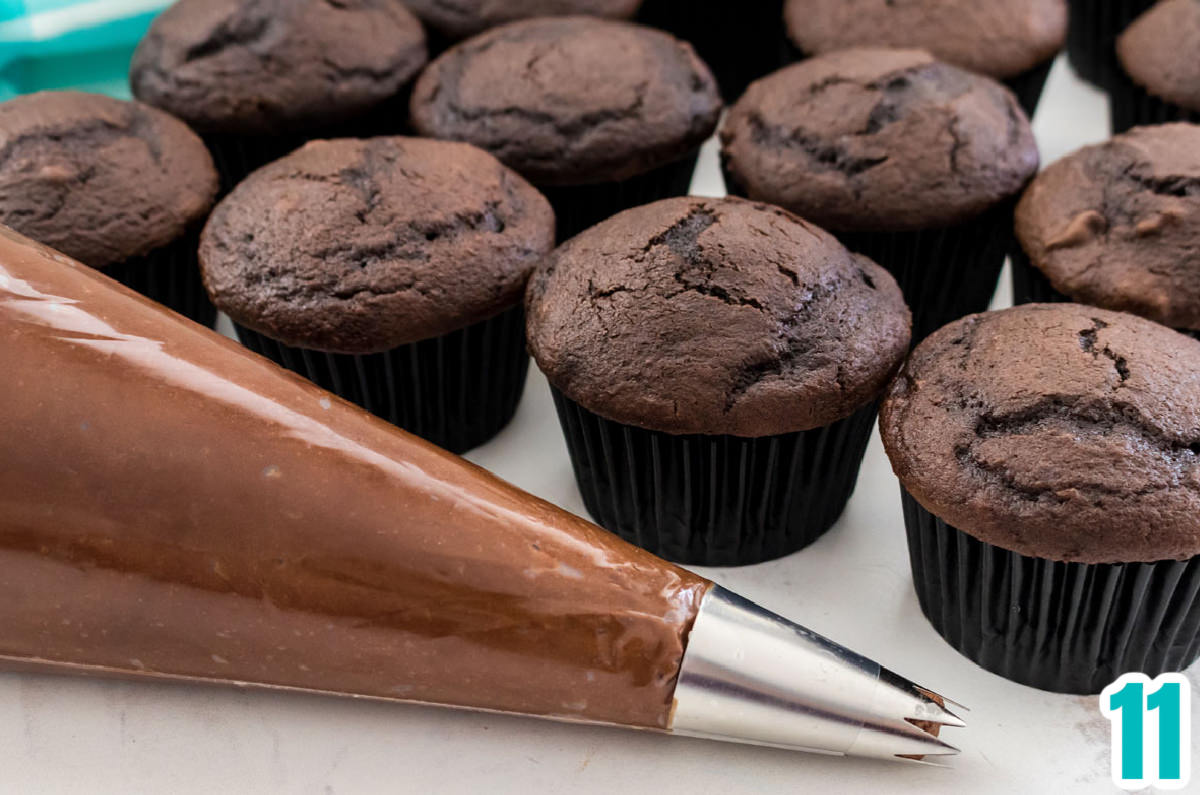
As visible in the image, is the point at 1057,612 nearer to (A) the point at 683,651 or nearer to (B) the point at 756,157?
(A) the point at 683,651

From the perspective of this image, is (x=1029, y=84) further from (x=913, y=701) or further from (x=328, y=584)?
(x=328, y=584)

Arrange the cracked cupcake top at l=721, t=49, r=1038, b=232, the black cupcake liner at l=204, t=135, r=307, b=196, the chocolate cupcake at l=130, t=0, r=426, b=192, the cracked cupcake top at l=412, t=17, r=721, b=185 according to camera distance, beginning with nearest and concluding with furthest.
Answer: the cracked cupcake top at l=721, t=49, r=1038, b=232 → the cracked cupcake top at l=412, t=17, r=721, b=185 → the chocolate cupcake at l=130, t=0, r=426, b=192 → the black cupcake liner at l=204, t=135, r=307, b=196

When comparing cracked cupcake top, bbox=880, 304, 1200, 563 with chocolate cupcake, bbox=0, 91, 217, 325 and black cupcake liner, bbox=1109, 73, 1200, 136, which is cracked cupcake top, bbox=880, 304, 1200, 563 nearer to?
black cupcake liner, bbox=1109, 73, 1200, 136

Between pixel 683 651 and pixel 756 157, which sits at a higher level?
pixel 756 157

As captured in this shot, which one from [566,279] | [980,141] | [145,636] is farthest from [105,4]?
[980,141]

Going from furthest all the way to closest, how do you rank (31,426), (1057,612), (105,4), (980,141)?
(105,4) < (980,141) < (1057,612) < (31,426)

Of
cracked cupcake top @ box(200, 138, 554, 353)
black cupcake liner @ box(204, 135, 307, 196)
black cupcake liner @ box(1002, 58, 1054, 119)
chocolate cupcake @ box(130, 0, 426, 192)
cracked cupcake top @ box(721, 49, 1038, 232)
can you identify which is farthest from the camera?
black cupcake liner @ box(1002, 58, 1054, 119)

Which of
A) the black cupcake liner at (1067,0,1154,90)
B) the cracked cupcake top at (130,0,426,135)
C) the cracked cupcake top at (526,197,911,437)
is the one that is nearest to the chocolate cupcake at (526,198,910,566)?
the cracked cupcake top at (526,197,911,437)
